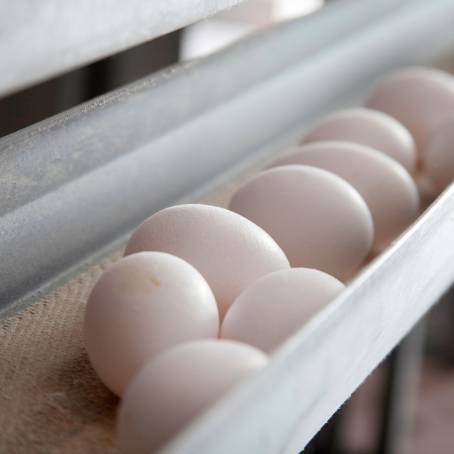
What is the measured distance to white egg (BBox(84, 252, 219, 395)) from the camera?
2.31 ft

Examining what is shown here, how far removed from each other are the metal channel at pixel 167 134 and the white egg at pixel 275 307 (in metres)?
0.25

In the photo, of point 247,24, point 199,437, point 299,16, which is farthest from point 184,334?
point 247,24

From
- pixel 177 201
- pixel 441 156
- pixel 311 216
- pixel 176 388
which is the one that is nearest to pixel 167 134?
pixel 177 201

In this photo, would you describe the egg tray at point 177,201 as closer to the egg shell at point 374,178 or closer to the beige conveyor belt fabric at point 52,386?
the beige conveyor belt fabric at point 52,386

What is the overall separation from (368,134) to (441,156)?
11 cm

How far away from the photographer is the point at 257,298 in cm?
73

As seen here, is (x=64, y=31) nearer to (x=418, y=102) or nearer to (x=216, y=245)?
(x=216, y=245)

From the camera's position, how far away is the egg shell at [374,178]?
107 cm

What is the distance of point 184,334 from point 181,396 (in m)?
0.10

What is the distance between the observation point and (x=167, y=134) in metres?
1.10

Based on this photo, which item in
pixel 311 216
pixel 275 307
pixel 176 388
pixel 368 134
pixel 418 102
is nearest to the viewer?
pixel 176 388

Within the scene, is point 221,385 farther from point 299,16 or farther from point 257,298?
point 299,16

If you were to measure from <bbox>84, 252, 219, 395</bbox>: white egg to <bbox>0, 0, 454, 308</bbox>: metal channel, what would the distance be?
18 centimetres

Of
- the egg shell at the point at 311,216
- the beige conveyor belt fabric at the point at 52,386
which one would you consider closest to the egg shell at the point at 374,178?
the egg shell at the point at 311,216
